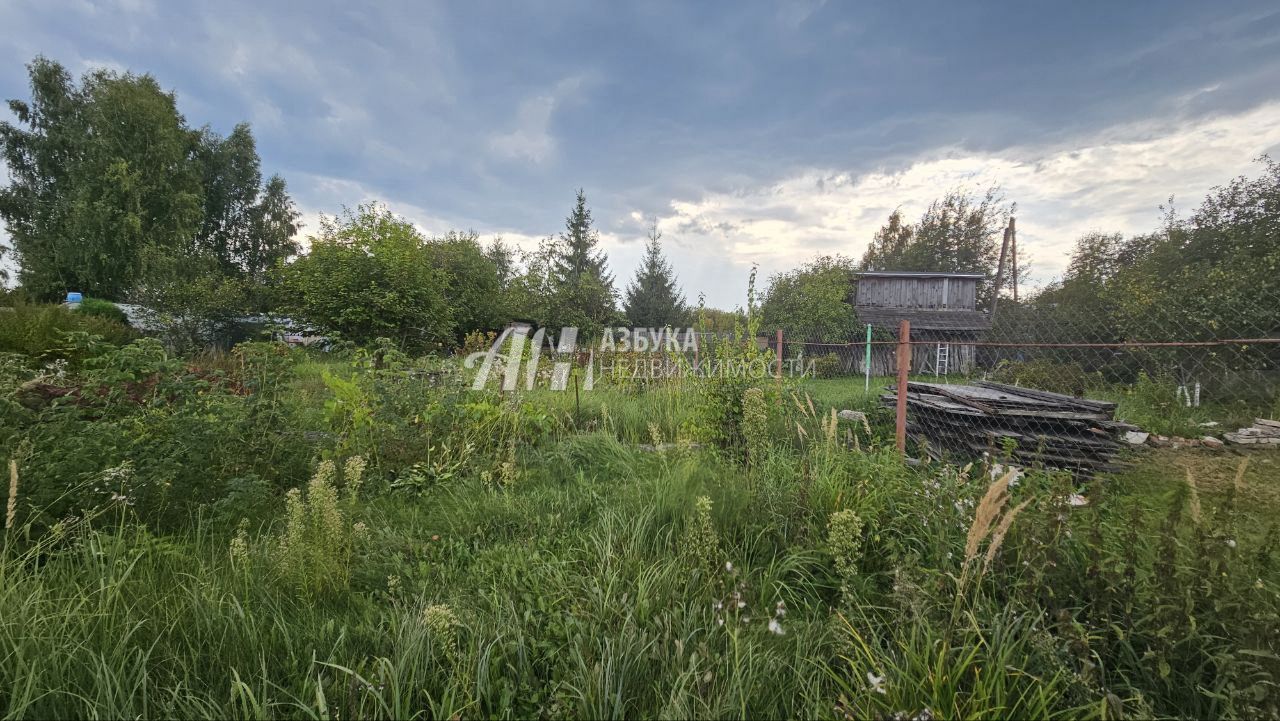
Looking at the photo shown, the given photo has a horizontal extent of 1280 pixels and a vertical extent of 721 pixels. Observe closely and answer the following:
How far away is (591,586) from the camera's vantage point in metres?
1.91

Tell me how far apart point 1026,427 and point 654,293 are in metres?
21.3

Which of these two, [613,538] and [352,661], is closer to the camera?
[352,661]

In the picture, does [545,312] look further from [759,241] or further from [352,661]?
[352,661]

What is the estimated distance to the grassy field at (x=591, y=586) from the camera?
1.35 m

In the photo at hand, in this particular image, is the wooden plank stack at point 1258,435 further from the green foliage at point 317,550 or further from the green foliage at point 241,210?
the green foliage at point 241,210

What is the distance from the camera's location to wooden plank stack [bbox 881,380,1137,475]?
4398mm

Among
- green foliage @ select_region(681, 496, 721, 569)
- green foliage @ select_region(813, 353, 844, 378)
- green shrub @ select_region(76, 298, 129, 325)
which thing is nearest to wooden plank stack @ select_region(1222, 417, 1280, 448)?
green foliage @ select_region(681, 496, 721, 569)

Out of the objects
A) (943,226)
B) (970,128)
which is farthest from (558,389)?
(943,226)

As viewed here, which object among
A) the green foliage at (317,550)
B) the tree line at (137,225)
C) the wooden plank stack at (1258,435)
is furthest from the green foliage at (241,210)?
the wooden plank stack at (1258,435)

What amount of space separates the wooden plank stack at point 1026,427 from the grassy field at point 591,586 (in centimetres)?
93

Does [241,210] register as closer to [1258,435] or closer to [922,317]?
[922,317]

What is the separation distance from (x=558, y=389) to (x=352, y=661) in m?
5.53

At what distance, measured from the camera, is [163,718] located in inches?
52.2

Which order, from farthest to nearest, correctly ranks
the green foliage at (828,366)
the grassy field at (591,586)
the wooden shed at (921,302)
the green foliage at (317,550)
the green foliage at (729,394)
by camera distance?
the wooden shed at (921,302), the green foliage at (828,366), the green foliage at (729,394), the green foliage at (317,550), the grassy field at (591,586)
